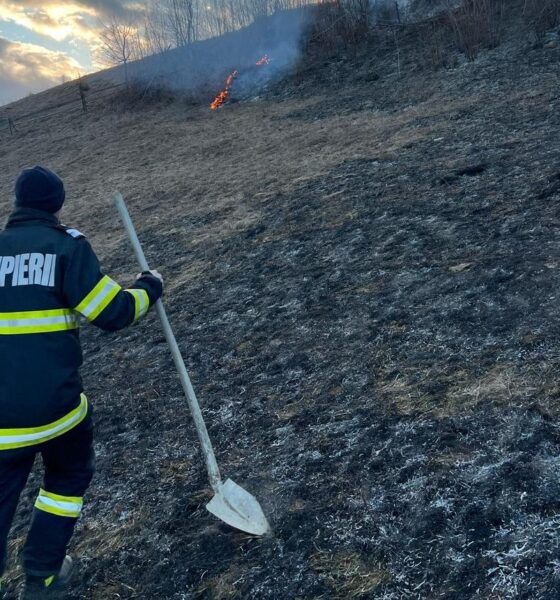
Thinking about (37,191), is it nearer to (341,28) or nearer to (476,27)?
(476,27)

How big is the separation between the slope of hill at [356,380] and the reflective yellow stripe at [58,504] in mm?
352

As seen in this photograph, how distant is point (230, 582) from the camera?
226 cm

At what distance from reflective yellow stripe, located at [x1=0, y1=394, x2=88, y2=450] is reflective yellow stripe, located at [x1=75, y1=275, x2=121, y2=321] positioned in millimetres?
414

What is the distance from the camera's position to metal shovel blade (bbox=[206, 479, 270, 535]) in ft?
8.00

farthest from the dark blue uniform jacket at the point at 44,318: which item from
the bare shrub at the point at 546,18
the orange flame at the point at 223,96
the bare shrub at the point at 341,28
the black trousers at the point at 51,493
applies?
the orange flame at the point at 223,96

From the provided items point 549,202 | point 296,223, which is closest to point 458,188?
point 549,202

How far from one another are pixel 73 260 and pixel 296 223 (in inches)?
149

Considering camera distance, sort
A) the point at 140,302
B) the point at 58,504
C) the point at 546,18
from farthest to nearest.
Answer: the point at 546,18, the point at 140,302, the point at 58,504

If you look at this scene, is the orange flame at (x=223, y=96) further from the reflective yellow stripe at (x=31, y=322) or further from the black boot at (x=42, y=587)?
the black boot at (x=42, y=587)

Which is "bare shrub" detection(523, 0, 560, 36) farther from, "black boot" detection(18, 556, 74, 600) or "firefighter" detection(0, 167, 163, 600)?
"black boot" detection(18, 556, 74, 600)

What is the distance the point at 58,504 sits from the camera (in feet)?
7.89

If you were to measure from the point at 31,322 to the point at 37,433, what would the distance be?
44cm

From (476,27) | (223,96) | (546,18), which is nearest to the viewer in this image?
(546,18)

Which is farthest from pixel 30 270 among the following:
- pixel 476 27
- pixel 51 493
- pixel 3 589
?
pixel 476 27
